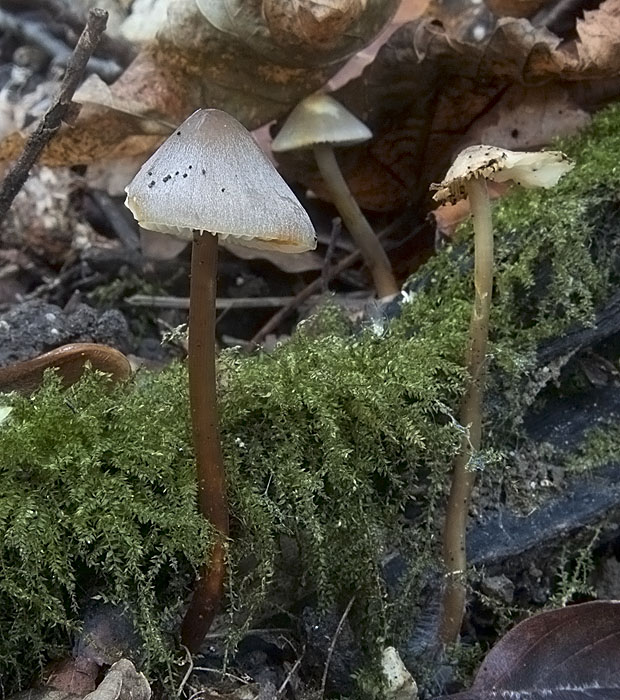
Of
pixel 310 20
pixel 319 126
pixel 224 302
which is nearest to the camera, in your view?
pixel 310 20

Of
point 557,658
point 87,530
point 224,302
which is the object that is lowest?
point 557,658

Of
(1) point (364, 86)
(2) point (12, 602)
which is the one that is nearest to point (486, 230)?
(2) point (12, 602)

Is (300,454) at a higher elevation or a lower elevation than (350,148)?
lower

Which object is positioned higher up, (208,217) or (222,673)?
(208,217)

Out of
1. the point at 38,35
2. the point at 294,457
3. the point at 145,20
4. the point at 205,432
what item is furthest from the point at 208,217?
the point at 38,35

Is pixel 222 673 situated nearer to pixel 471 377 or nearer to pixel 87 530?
pixel 87 530

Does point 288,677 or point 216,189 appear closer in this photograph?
point 216,189

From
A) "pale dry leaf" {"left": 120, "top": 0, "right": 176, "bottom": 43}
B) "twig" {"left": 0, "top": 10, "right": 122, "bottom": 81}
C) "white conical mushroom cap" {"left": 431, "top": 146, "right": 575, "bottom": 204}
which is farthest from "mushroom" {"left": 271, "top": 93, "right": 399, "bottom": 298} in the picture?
"twig" {"left": 0, "top": 10, "right": 122, "bottom": 81}

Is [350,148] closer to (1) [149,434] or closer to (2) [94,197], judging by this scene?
(2) [94,197]
